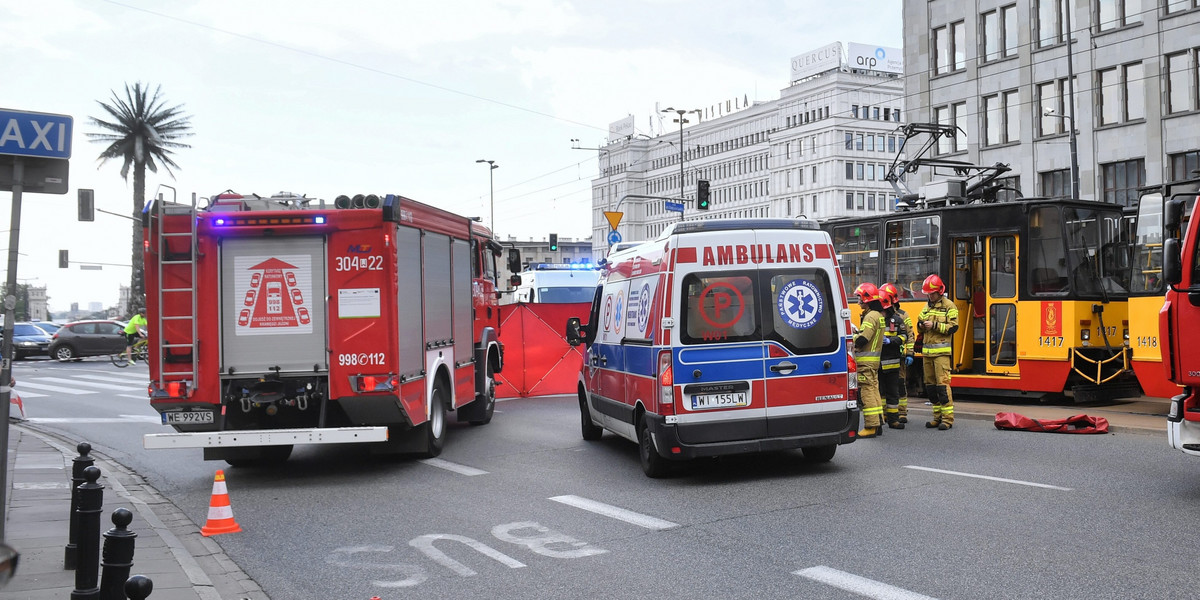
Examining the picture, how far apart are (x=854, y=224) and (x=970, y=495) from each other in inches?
420

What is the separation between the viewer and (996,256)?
52.4 ft

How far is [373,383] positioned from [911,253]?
33.5 feet

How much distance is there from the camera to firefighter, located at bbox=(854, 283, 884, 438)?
12.2 metres

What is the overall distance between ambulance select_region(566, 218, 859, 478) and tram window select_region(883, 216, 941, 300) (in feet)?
24.6

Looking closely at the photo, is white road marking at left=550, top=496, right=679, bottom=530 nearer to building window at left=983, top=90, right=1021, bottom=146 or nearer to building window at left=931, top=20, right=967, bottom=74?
building window at left=983, top=90, right=1021, bottom=146

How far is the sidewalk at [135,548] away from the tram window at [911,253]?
1184cm

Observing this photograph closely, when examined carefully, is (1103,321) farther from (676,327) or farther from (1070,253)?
(676,327)

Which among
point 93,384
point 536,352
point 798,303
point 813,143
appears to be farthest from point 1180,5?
point 813,143

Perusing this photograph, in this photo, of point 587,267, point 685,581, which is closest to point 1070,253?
point 685,581

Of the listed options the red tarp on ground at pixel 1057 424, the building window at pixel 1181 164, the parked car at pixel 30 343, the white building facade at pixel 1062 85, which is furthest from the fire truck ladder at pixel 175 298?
the building window at pixel 1181 164

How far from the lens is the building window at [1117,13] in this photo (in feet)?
125

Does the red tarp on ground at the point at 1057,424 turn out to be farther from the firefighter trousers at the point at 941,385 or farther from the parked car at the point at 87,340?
the parked car at the point at 87,340

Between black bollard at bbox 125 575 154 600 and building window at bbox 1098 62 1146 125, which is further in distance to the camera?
building window at bbox 1098 62 1146 125

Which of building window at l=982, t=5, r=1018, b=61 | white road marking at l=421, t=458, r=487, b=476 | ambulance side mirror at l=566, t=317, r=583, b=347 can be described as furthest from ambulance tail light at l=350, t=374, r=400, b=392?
building window at l=982, t=5, r=1018, b=61
